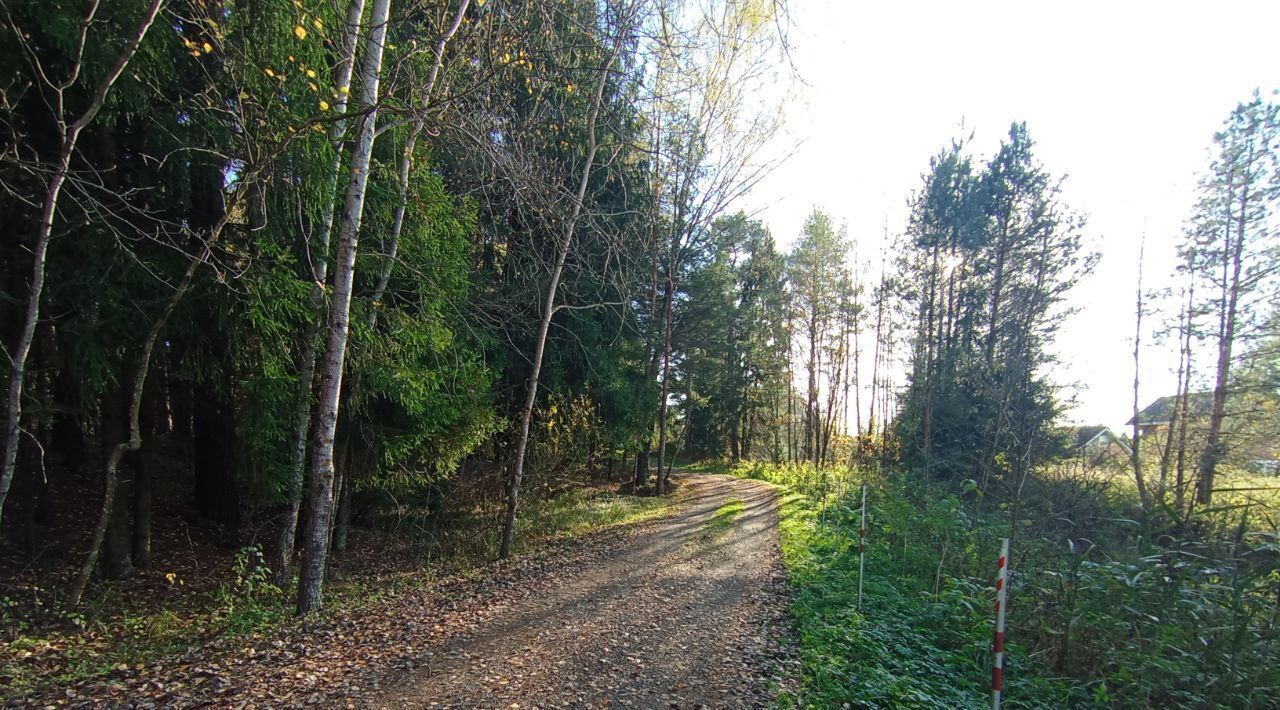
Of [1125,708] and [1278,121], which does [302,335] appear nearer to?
[1125,708]

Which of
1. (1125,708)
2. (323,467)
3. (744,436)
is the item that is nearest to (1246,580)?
(1125,708)

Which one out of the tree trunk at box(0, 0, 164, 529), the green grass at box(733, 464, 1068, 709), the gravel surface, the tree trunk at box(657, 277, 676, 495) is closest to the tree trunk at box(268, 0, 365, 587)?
the gravel surface

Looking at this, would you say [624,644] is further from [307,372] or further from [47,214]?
[47,214]

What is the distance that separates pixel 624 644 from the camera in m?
5.04

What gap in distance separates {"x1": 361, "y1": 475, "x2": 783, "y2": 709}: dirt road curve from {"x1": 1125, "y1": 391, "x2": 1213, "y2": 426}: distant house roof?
46.8 feet

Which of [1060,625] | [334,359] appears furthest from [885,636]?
[334,359]

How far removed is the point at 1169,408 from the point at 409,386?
884 inches

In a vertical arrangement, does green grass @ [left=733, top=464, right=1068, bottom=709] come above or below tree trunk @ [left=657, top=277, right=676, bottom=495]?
below

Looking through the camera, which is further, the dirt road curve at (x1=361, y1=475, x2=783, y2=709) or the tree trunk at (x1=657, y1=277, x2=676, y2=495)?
the tree trunk at (x1=657, y1=277, x2=676, y2=495)

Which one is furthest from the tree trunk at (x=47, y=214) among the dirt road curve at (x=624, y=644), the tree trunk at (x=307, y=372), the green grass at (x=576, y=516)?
the green grass at (x=576, y=516)

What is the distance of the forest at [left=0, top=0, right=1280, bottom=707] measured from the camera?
4.79 metres

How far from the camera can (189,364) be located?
6.16 metres

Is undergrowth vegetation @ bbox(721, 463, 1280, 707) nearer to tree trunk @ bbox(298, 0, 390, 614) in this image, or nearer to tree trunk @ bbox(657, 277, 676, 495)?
tree trunk @ bbox(298, 0, 390, 614)

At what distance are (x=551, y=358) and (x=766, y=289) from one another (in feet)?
60.6
